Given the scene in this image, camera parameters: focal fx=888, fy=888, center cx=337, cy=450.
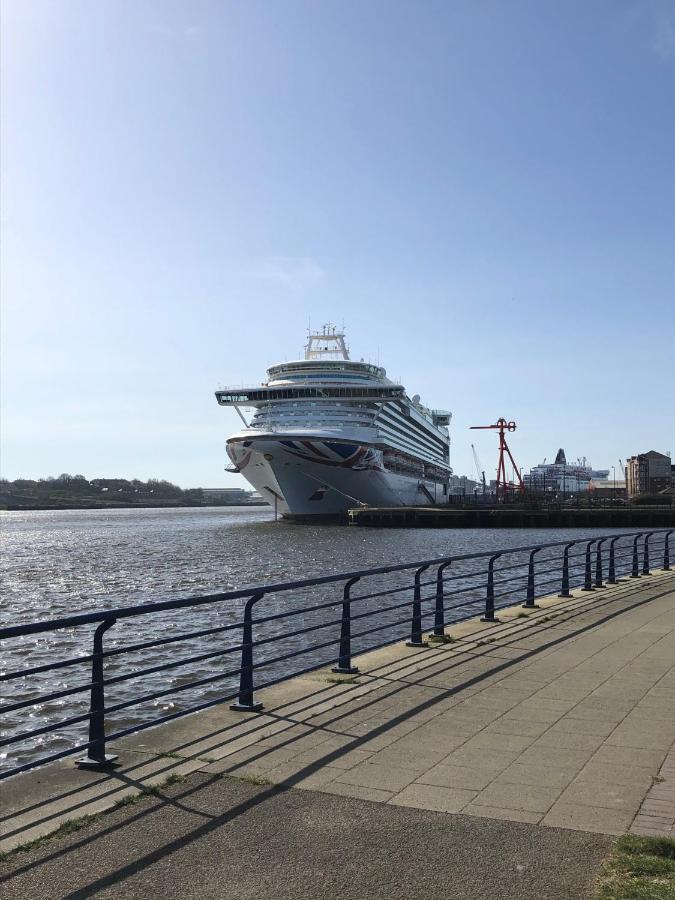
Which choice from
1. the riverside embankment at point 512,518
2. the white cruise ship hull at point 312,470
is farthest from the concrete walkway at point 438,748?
the riverside embankment at point 512,518

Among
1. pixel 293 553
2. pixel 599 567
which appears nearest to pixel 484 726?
pixel 599 567

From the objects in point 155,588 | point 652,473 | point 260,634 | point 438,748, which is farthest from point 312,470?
point 652,473

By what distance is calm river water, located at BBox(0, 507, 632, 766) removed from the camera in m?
12.9

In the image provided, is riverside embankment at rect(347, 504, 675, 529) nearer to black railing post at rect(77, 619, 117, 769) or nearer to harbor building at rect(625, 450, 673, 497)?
black railing post at rect(77, 619, 117, 769)

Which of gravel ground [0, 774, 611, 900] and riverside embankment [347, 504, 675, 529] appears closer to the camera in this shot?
gravel ground [0, 774, 611, 900]

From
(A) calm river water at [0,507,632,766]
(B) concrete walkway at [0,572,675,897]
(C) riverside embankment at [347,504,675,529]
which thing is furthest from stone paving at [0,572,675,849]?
(C) riverside embankment at [347,504,675,529]

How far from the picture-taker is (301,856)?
4.68 m

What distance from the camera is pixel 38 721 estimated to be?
12008mm

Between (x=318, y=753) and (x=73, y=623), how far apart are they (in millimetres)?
2062

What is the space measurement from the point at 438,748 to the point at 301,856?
2334 millimetres

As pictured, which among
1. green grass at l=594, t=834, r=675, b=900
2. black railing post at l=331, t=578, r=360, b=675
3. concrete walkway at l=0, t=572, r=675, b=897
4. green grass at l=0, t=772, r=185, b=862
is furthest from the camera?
black railing post at l=331, t=578, r=360, b=675

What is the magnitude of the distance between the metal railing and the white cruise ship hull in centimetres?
3570

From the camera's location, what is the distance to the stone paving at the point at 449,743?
5.61m

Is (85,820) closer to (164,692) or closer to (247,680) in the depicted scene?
(164,692)
